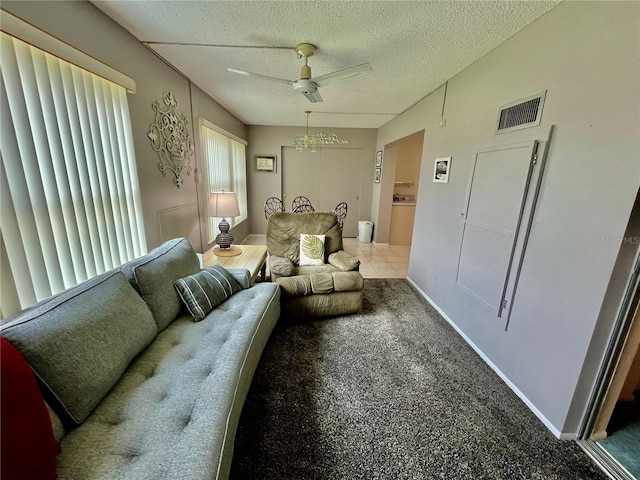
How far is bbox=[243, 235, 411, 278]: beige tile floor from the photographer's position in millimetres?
4047

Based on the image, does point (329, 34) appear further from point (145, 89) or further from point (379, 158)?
point (379, 158)

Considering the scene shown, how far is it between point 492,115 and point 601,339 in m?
1.75

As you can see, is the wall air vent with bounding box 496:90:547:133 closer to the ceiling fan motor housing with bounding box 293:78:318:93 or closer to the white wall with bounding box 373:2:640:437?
the white wall with bounding box 373:2:640:437


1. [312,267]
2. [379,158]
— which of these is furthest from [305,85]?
[379,158]

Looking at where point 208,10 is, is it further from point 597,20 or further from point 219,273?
point 597,20

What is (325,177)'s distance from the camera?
598cm

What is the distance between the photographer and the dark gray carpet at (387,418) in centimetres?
132

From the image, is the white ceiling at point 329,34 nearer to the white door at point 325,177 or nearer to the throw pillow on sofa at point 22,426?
the throw pillow on sofa at point 22,426

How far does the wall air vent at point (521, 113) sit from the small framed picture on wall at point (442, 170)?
72 centimetres

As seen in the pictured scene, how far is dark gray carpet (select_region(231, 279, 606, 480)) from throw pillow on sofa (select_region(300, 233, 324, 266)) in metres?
0.92

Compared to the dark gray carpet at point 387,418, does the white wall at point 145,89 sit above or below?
above

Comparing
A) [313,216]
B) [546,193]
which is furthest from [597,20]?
[313,216]

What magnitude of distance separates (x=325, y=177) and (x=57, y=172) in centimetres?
494

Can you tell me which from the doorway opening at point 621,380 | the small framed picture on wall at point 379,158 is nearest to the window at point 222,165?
the small framed picture on wall at point 379,158
